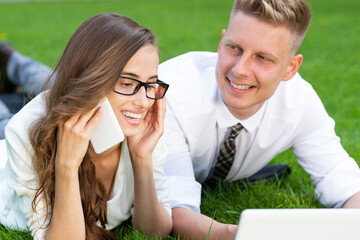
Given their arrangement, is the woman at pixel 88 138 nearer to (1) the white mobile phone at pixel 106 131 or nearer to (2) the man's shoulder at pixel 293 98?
(1) the white mobile phone at pixel 106 131

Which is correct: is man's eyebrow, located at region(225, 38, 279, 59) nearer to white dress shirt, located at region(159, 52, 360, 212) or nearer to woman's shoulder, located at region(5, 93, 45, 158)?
white dress shirt, located at region(159, 52, 360, 212)

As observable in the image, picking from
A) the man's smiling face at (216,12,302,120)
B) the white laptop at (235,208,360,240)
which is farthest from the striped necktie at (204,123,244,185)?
the white laptop at (235,208,360,240)

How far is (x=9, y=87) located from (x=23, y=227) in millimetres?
2860

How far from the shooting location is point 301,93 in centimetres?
314

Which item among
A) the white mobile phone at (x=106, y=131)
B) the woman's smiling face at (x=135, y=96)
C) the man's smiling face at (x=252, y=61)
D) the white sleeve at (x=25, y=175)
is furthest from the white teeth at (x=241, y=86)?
the white sleeve at (x=25, y=175)

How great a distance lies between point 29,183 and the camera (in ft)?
7.75

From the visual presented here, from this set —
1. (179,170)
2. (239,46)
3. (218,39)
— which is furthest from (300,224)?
(218,39)

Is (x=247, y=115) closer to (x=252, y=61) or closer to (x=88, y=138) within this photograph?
(x=252, y=61)

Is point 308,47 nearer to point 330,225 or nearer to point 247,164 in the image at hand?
point 247,164

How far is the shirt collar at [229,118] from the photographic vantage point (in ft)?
9.98

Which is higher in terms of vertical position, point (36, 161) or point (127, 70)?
point (127, 70)

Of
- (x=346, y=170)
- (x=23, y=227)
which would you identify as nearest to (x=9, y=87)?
(x=23, y=227)

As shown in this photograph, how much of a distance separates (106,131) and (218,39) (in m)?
7.52

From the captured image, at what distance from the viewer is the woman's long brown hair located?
7.20 ft
